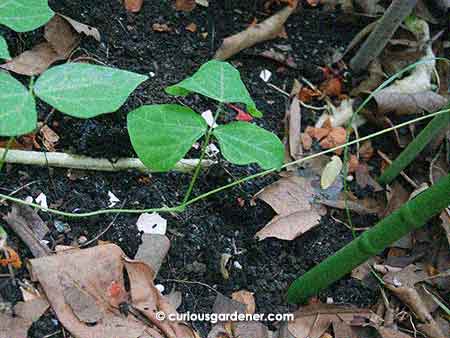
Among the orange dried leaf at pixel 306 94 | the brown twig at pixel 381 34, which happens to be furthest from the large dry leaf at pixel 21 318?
the brown twig at pixel 381 34

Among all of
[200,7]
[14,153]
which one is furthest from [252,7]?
[14,153]

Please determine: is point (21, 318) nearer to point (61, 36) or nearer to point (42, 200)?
point (42, 200)

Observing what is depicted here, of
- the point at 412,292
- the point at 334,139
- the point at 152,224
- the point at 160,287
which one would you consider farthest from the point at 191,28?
the point at 412,292

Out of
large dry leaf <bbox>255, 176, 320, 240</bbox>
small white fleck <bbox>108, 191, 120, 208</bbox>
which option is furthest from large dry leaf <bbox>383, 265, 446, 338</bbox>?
small white fleck <bbox>108, 191, 120, 208</bbox>

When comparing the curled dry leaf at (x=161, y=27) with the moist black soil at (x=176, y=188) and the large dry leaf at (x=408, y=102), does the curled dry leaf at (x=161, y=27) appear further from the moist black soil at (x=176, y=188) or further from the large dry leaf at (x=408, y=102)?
the large dry leaf at (x=408, y=102)

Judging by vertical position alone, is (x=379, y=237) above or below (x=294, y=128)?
above

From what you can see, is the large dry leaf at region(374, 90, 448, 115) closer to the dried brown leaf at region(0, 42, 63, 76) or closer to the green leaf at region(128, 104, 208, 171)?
the green leaf at region(128, 104, 208, 171)

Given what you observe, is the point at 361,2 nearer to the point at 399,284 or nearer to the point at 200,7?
the point at 200,7
